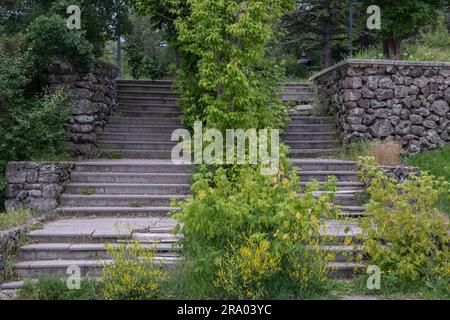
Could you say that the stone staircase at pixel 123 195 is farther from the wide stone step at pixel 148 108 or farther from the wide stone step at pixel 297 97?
the wide stone step at pixel 297 97

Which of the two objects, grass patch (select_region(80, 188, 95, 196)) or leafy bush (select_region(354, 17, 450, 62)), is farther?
leafy bush (select_region(354, 17, 450, 62))

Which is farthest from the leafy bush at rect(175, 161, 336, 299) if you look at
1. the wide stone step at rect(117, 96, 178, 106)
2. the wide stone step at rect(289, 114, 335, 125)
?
the wide stone step at rect(117, 96, 178, 106)

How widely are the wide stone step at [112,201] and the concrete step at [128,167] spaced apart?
0.85 metres

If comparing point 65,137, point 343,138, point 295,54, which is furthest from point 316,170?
point 295,54

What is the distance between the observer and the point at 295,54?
17.7 m

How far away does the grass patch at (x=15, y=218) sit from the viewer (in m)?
5.75

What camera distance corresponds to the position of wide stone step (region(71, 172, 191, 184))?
773 centimetres

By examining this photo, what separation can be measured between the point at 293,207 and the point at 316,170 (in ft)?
12.6

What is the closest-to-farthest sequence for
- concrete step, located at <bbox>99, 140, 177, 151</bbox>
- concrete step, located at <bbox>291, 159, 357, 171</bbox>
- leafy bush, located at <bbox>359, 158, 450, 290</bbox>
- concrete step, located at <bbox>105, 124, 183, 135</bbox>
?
leafy bush, located at <bbox>359, 158, 450, 290</bbox> < concrete step, located at <bbox>291, 159, 357, 171</bbox> < concrete step, located at <bbox>99, 140, 177, 151</bbox> < concrete step, located at <bbox>105, 124, 183, 135</bbox>

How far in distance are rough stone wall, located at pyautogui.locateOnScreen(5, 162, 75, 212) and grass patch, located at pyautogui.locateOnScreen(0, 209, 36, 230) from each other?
0.30 m

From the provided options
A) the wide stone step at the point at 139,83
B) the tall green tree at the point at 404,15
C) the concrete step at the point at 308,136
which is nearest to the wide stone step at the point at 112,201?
the concrete step at the point at 308,136

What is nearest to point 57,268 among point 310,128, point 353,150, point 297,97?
point 353,150

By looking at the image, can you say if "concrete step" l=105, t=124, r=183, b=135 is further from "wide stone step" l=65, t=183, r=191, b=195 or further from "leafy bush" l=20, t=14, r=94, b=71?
"wide stone step" l=65, t=183, r=191, b=195

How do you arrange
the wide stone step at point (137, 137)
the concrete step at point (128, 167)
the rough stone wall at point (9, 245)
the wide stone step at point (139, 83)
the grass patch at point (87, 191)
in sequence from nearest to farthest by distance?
the rough stone wall at point (9, 245) < the grass patch at point (87, 191) < the concrete step at point (128, 167) < the wide stone step at point (137, 137) < the wide stone step at point (139, 83)
